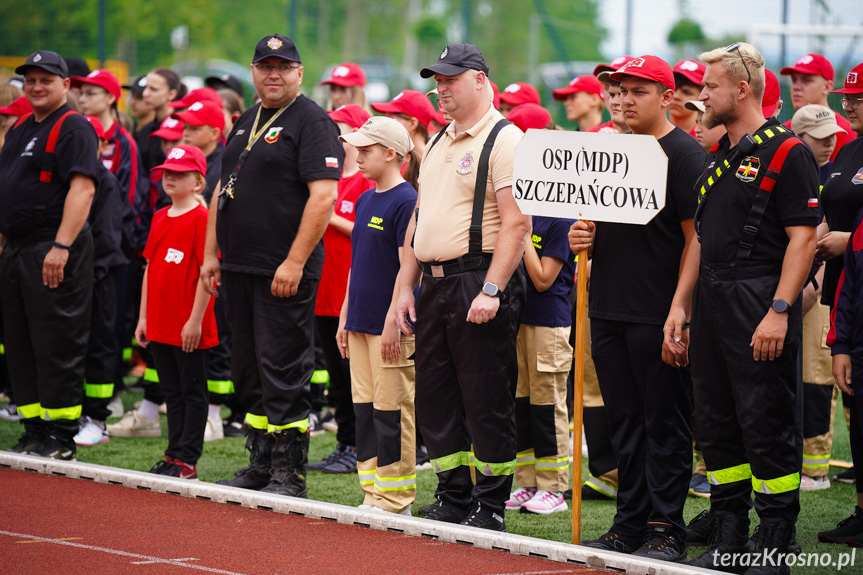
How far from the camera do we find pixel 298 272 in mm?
6523

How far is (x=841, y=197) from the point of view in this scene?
598 centimetres

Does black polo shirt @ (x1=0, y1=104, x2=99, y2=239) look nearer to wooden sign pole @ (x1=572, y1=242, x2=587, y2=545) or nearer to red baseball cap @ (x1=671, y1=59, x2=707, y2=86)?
wooden sign pole @ (x1=572, y1=242, x2=587, y2=545)

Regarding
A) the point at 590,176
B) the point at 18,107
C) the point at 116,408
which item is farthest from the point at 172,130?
the point at 590,176

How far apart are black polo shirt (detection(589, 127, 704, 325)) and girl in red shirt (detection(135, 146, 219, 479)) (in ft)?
9.43

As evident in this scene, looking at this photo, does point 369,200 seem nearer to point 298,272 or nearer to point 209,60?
point 298,272

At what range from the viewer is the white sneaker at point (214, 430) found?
8477 mm

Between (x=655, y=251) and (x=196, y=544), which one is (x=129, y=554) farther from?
(x=655, y=251)

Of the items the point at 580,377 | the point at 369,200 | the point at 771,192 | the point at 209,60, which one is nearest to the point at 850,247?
the point at 771,192

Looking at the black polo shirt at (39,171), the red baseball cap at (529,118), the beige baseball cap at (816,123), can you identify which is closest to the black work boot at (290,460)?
the black polo shirt at (39,171)

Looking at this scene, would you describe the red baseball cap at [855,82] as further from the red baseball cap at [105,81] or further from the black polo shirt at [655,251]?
the red baseball cap at [105,81]

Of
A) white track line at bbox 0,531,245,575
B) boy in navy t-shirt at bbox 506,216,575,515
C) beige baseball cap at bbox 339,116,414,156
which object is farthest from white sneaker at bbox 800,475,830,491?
white track line at bbox 0,531,245,575

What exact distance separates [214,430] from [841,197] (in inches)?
195

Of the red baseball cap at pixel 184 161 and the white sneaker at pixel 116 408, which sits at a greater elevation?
Result: the red baseball cap at pixel 184 161

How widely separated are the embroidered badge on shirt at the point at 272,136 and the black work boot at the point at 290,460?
5.74 ft
